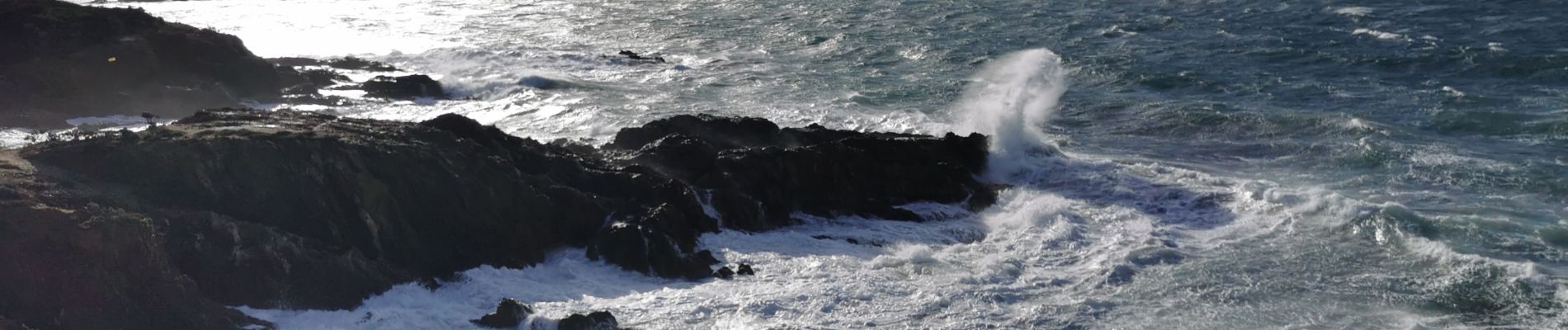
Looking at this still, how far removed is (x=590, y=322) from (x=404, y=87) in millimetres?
17994

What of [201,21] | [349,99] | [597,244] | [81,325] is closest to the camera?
[81,325]

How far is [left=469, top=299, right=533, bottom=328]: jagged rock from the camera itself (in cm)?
1346

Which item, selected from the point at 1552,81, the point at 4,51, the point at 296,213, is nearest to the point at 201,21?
the point at 4,51

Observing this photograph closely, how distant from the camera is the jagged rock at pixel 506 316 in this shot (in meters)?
13.5

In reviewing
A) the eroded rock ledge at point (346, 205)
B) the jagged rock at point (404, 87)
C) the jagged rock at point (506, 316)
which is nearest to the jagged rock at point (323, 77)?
the jagged rock at point (404, 87)

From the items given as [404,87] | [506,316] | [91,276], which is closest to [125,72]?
[404,87]

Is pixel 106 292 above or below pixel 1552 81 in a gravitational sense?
above

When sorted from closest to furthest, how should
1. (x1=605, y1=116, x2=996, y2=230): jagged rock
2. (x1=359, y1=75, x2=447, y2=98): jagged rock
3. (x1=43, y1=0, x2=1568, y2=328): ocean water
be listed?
(x1=43, y1=0, x2=1568, y2=328): ocean water
(x1=605, y1=116, x2=996, y2=230): jagged rock
(x1=359, y1=75, x2=447, y2=98): jagged rock

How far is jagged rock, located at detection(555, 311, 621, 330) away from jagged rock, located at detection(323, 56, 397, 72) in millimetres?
21672

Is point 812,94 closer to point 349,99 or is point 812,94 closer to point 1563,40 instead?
point 349,99

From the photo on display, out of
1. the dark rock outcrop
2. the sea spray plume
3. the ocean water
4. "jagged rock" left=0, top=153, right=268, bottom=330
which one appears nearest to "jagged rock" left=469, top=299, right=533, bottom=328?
the ocean water

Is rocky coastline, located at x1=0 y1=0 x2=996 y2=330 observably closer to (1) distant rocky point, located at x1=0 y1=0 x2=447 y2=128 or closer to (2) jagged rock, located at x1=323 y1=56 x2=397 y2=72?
(1) distant rocky point, located at x1=0 y1=0 x2=447 y2=128

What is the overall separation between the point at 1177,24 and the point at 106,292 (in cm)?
3019

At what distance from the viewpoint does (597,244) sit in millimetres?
15945
